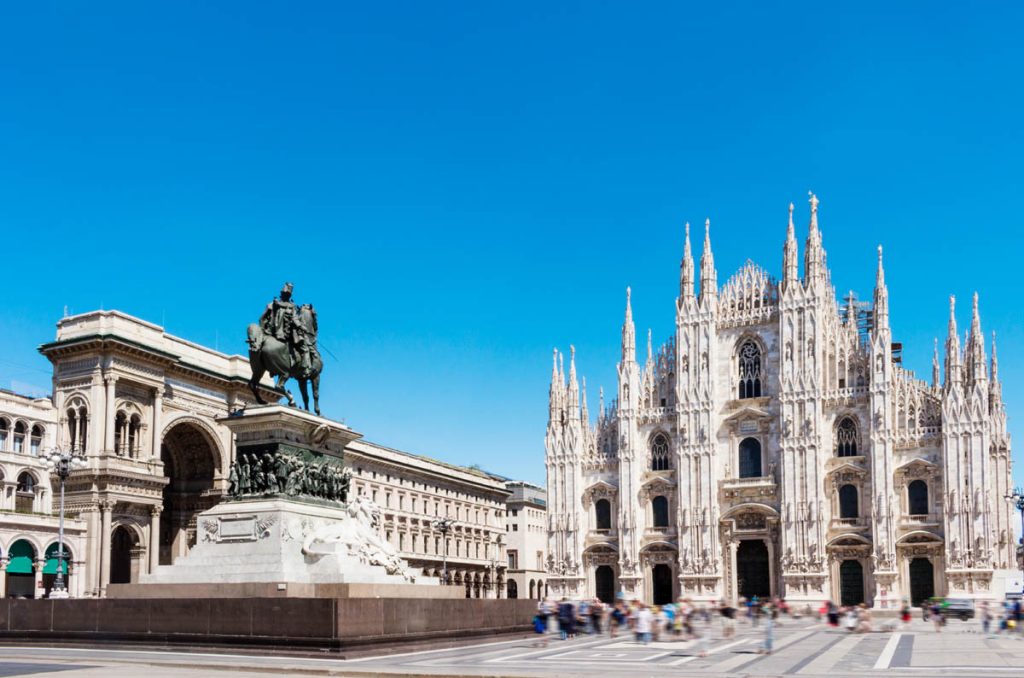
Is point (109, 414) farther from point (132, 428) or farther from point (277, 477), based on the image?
point (277, 477)

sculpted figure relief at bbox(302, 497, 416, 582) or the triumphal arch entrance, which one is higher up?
the triumphal arch entrance

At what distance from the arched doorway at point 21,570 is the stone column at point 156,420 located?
26.7ft

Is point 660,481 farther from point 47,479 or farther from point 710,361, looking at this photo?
point 47,479

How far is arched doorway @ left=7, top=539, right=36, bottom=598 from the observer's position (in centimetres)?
5516

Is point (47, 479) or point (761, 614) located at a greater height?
point (47, 479)

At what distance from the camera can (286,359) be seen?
25.3m

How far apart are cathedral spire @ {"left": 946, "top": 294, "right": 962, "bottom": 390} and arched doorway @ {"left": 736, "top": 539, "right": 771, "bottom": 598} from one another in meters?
14.5

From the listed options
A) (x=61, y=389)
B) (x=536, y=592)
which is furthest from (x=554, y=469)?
(x=536, y=592)

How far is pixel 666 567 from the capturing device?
72562 millimetres

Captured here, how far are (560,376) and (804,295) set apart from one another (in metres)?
16.7

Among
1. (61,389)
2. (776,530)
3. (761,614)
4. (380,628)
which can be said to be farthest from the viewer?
(776,530)

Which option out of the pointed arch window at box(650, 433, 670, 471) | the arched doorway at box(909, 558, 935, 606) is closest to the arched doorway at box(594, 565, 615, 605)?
the pointed arch window at box(650, 433, 670, 471)

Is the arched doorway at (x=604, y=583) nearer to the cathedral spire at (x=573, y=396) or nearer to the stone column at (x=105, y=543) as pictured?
the cathedral spire at (x=573, y=396)

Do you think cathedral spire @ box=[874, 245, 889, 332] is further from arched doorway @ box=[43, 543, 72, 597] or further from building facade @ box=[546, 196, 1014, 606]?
arched doorway @ box=[43, 543, 72, 597]
